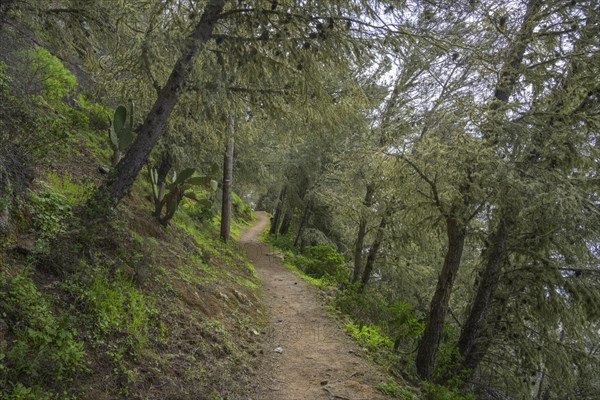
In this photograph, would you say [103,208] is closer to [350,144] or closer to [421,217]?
[421,217]

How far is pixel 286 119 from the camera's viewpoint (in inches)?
228

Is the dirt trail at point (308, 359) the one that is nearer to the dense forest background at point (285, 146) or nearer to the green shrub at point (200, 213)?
the dense forest background at point (285, 146)

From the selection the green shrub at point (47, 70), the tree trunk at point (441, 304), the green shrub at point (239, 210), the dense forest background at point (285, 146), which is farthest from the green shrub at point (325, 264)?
the green shrub at point (239, 210)

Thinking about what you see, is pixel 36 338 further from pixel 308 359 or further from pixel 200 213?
pixel 200 213

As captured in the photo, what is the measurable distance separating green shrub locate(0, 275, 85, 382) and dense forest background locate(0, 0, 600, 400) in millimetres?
16

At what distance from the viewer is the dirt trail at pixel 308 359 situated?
493 cm

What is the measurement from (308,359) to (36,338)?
4.25 m

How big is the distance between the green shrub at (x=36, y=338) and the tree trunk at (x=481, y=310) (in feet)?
23.3

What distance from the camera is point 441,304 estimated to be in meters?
6.32

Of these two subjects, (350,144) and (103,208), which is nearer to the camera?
(103,208)

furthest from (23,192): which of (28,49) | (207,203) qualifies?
(207,203)

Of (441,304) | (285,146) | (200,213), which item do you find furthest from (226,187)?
(441,304)

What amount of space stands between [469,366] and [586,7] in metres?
6.76

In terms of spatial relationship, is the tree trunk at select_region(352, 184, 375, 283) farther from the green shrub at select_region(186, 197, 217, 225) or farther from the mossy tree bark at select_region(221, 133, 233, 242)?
the green shrub at select_region(186, 197, 217, 225)
